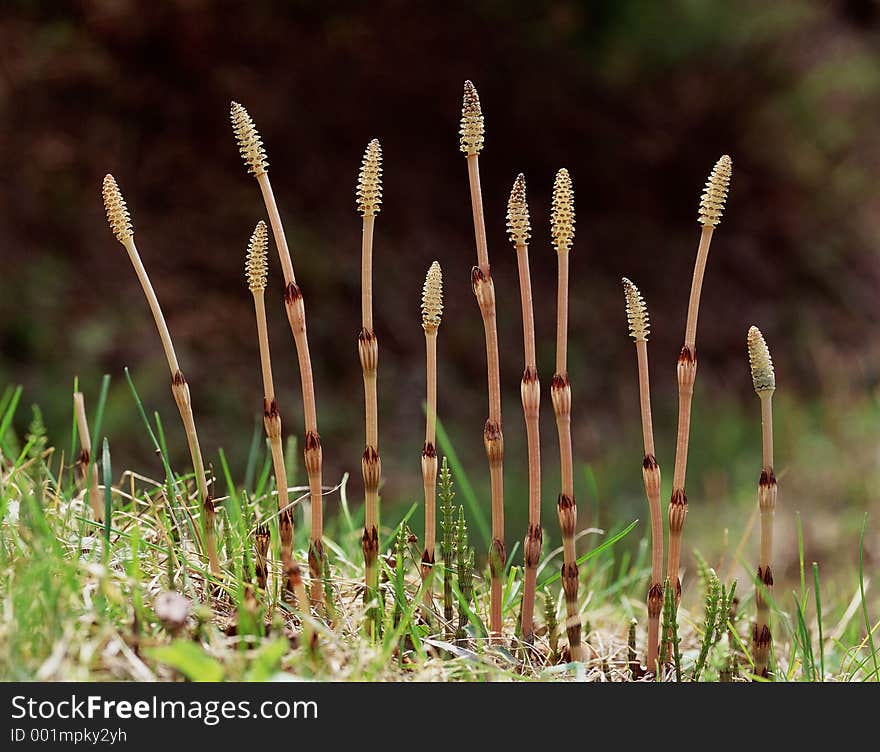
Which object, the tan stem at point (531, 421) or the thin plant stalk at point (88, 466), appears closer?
the tan stem at point (531, 421)

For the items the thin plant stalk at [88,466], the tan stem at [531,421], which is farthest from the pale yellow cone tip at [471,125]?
the thin plant stalk at [88,466]

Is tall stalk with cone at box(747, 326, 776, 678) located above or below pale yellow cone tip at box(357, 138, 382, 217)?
below

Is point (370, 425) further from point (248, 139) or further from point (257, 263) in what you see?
point (248, 139)

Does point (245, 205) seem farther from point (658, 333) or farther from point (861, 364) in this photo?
point (861, 364)

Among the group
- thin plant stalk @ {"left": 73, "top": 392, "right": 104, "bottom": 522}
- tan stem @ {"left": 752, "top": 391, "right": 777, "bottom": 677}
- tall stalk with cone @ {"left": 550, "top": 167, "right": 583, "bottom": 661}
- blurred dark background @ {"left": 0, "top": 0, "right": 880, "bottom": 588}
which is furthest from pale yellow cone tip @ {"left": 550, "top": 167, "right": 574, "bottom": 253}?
blurred dark background @ {"left": 0, "top": 0, "right": 880, "bottom": 588}

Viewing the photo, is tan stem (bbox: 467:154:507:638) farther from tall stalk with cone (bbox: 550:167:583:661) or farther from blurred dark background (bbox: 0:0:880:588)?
blurred dark background (bbox: 0:0:880:588)

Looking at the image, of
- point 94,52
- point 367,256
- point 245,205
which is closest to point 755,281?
point 245,205

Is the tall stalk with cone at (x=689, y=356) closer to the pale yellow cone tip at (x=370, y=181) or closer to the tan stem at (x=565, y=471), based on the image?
the tan stem at (x=565, y=471)
